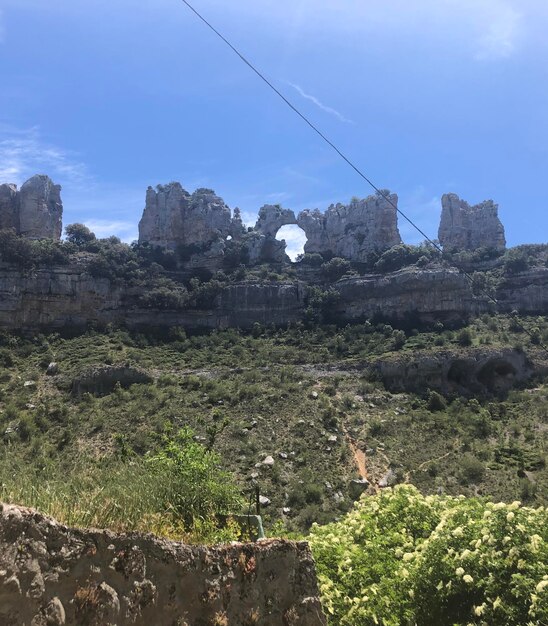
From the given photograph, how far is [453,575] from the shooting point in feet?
22.7

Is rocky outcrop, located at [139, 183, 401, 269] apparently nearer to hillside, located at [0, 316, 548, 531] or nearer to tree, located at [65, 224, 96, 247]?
tree, located at [65, 224, 96, 247]

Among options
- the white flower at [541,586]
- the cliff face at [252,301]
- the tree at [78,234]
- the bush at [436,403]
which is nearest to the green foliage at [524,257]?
the cliff face at [252,301]

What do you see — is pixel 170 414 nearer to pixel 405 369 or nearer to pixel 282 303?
pixel 405 369

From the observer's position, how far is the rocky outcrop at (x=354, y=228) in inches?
2406

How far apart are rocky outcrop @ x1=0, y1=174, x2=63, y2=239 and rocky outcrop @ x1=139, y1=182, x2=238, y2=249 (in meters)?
8.90

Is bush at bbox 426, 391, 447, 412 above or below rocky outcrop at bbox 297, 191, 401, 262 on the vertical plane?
below

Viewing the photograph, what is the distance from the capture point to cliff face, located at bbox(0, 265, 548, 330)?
161ft

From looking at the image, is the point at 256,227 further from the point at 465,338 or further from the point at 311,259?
the point at 465,338

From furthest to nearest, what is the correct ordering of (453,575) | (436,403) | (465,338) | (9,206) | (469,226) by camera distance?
(469,226) → (9,206) → (465,338) → (436,403) → (453,575)

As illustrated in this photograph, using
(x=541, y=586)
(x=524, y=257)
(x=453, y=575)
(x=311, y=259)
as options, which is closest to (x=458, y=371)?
(x=524, y=257)

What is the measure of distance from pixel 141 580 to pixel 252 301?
48855 mm

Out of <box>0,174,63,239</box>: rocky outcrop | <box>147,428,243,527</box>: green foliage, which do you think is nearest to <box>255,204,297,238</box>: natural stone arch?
<box>0,174,63,239</box>: rocky outcrop

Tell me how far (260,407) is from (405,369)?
36.7ft

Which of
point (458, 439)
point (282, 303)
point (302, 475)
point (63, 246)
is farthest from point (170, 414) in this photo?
point (63, 246)
